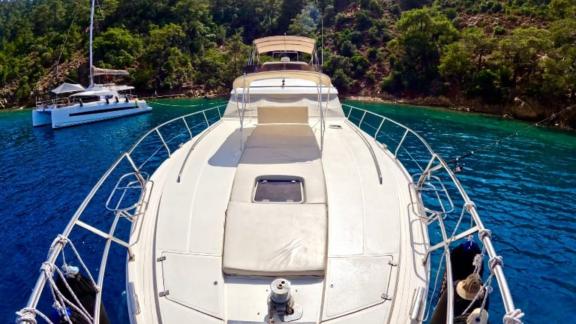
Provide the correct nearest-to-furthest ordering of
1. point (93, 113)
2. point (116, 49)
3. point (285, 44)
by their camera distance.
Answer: point (285, 44), point (93, 113), point (116, 49)

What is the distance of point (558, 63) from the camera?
93.2ft

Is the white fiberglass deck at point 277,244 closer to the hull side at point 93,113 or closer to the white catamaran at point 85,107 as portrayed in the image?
the hull side at point 93,113

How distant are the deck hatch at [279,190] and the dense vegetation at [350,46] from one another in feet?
102

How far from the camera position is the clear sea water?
7934 mm

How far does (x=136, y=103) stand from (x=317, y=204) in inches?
1296

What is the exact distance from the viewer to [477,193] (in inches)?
513

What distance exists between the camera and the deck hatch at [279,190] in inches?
216

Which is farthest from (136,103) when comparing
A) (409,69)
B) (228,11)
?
(228,11)

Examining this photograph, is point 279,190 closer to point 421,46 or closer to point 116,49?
point 421,46

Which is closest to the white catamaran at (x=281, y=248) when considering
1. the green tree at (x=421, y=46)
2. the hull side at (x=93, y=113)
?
the hull side at (x=93, y=113)

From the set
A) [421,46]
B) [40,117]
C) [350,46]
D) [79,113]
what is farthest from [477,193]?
[350,46]

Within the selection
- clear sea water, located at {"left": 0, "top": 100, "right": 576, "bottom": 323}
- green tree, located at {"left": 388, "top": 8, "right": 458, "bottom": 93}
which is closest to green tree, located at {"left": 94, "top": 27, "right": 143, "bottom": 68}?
clear sea water, located at {"left": 0, "top": 100, "right": 576, "bottom": 323}

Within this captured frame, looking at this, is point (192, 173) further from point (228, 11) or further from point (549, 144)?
point (228, 11)

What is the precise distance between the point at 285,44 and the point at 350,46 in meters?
38.3
